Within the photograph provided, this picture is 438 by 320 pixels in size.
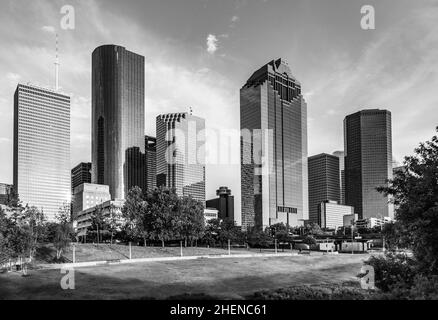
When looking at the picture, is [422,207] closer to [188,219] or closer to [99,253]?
[99,253]

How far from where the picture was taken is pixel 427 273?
27.0 m

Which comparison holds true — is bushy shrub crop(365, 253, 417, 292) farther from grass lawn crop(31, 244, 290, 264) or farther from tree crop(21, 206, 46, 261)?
grass lawn crop(31, 244, 290, 264)

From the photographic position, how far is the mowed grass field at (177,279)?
A: 47.4 m

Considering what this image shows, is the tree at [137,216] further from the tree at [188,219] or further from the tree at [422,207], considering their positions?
the tree at [422,207]

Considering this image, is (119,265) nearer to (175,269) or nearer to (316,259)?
(175,269)

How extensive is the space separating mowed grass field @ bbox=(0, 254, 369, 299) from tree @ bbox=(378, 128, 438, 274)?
6.13 metres

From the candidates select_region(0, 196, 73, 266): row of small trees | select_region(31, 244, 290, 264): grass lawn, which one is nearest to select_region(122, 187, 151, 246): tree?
select_region(31, 244, 290, 264): grass lawn

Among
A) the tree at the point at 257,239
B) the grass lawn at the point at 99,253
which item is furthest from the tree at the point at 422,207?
the tree at the point at 257,239

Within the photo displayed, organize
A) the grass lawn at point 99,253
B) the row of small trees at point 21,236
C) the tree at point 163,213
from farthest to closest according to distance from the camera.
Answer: the tree at point 163,213 → the grass lawn at point 99,253 → the row of small trees at point 21,236

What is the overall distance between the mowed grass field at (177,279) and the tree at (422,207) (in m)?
6.13

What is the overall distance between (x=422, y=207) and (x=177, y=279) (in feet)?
134
